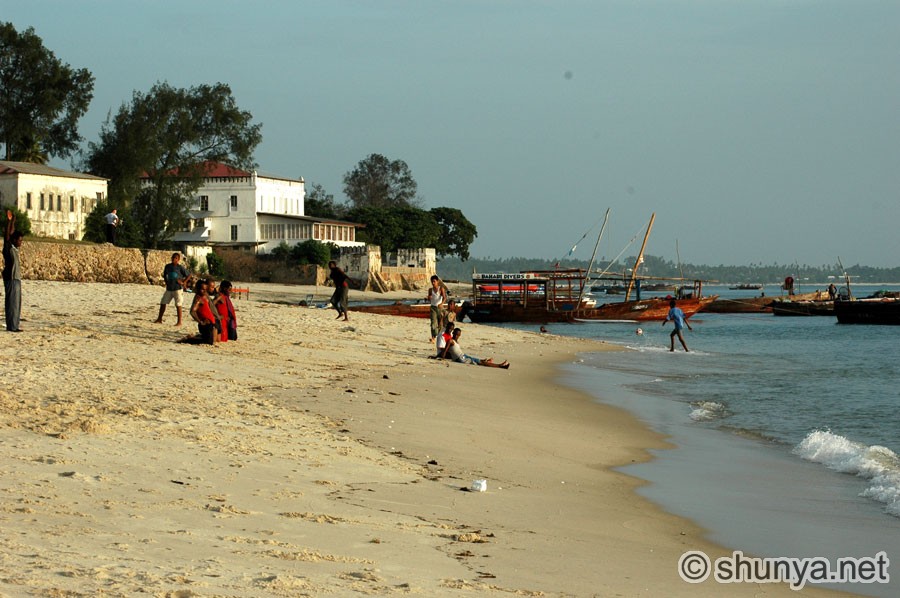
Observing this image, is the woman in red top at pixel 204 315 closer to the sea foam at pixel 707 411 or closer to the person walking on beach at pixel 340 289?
the sea foam at pixel 707 411

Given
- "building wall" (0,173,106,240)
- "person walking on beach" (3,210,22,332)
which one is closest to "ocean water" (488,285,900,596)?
"person walking on beach" (3,210,22,332)

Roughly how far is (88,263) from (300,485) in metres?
27.6

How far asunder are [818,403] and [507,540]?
13.7 metres

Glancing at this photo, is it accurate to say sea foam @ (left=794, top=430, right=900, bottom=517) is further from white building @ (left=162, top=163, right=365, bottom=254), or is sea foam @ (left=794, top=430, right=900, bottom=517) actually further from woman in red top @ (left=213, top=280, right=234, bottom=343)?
white building @ (left=162, top=163, right=365, bottom=254)

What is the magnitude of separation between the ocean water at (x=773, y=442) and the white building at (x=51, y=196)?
97.3 ft

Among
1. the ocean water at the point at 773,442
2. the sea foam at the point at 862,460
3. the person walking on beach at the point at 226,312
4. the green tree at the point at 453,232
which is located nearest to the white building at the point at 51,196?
the ocean water at the point at 773,442

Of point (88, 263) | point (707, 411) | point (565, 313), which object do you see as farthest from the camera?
point (565, 313)

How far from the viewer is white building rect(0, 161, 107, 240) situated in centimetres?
4819

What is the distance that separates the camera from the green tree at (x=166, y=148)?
6319 centimetres

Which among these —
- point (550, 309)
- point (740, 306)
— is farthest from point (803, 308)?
point (550, 309)

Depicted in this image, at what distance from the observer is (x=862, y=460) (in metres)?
12.0

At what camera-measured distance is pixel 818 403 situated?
62.7 feet

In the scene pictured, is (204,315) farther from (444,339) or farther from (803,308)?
(803,308)

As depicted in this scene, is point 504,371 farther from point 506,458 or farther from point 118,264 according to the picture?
point 118,264
